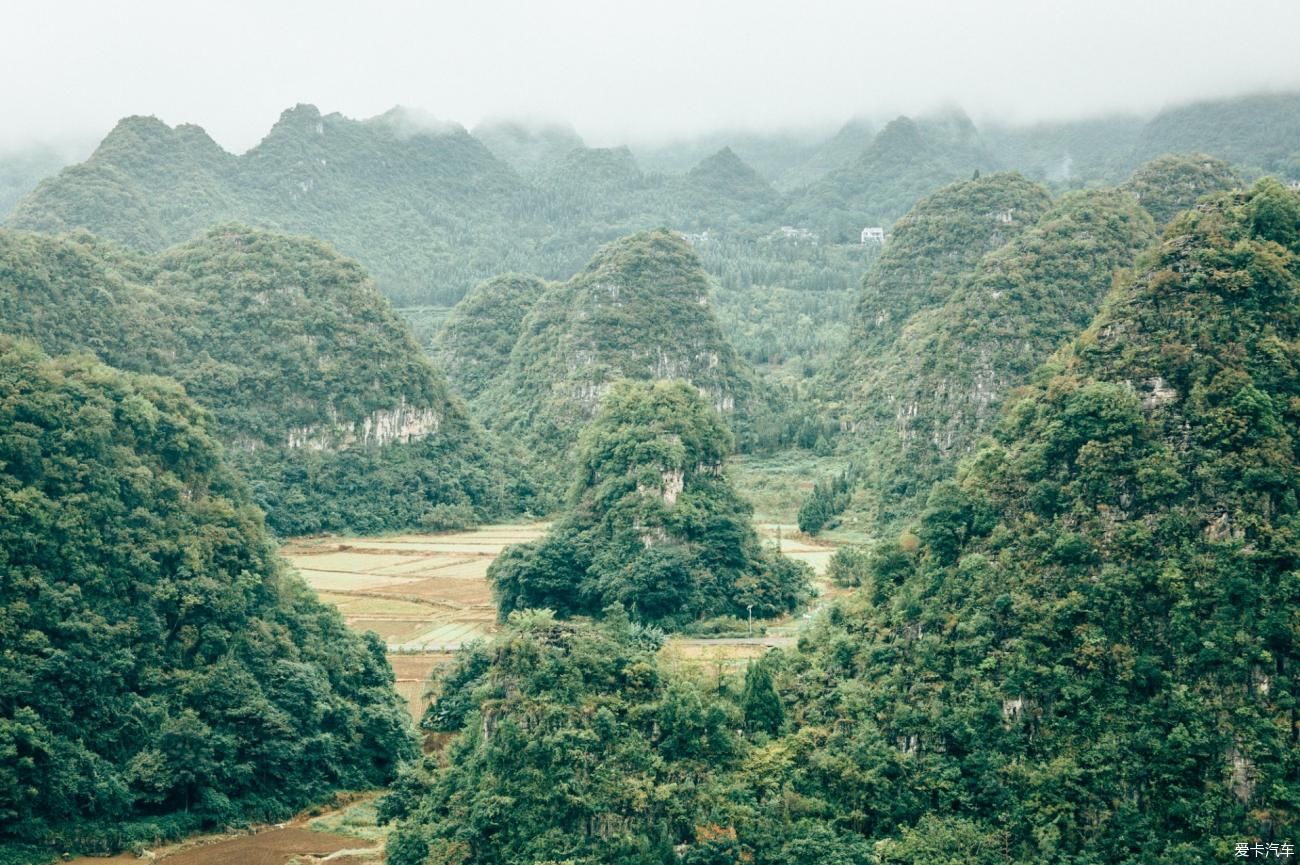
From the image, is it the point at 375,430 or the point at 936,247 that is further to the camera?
the point at 936,247

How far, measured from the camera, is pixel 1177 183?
293 feet

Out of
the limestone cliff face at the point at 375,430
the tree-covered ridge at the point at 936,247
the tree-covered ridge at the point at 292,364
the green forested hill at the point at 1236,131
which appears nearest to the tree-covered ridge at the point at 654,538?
the tree-covered ridge at the point at 292,364

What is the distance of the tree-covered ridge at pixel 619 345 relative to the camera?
338 ft

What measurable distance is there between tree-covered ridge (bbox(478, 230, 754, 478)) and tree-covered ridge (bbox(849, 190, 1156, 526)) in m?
27.4

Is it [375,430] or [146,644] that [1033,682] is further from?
[375,430]

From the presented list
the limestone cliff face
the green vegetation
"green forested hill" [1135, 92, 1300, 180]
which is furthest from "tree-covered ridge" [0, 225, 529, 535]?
"green forested hill" [1135, 92, 1300, 180]

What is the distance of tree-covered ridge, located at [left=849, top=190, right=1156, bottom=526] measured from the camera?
2889 inches

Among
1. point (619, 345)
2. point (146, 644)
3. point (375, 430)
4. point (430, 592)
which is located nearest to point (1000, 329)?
point (430, 592)

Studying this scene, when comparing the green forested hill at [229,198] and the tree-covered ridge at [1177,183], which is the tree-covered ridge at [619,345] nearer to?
the tree-covered ridge at [1177,183]

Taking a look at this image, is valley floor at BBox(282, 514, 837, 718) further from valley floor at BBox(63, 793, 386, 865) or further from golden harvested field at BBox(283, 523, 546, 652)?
valley floor at BBox(63, 793, 386, 865)

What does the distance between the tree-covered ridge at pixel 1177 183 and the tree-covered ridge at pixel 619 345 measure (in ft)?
104

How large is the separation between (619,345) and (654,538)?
47775 mm

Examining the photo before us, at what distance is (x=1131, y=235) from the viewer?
250 ft

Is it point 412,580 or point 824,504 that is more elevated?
point 412,580
